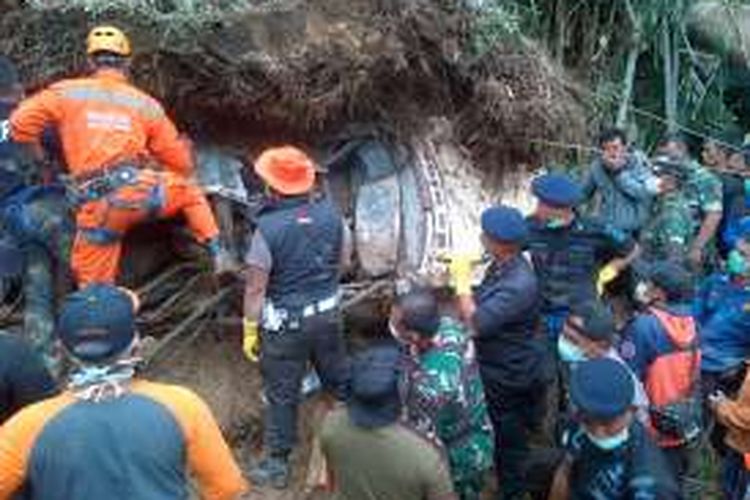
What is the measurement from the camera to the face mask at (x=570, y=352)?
19.6 feet

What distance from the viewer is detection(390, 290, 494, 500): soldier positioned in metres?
5.55

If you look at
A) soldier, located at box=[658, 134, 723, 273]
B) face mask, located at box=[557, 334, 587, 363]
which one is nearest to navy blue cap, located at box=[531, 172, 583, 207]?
face mask, located at box=[557, 334, 587, 363]

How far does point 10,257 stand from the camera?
729 centimetres

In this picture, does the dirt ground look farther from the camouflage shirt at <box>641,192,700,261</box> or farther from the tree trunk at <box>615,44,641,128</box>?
the tree trunk at <box>615,44,641,128</box>

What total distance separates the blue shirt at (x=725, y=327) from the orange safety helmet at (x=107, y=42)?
11.5 ft

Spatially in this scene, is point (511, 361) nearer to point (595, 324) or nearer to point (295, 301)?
point (595, 324)

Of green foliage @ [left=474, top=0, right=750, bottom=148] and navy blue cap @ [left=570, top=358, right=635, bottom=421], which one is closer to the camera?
navy blue cap @ [left=570, top=358, right=635, bottom=421]

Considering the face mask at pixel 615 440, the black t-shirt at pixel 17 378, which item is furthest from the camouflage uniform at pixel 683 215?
the black t-shirt at pixel 17 378

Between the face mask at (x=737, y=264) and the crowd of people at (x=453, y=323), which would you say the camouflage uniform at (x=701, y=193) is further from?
the face mask at (x=737, y=264)

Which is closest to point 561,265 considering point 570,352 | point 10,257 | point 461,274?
point 461,274

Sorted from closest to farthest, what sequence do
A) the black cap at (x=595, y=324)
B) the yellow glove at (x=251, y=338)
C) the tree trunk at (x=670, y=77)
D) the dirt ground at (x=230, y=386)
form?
the black cap at (x=595, y=324)
the yellow glove at (x=251, y=338)
the dirt ground at (x=230, y=386)
the tree trunk at (x=670, y=77)

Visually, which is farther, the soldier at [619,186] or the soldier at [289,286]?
the soldier at [619,186]

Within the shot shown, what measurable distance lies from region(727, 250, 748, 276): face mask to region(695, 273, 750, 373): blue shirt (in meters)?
0.08

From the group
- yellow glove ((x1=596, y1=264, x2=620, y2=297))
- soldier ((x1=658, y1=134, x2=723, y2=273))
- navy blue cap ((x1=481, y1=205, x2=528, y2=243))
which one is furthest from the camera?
soldier ((x1=658, y1=134, x2=723, y2=273))
